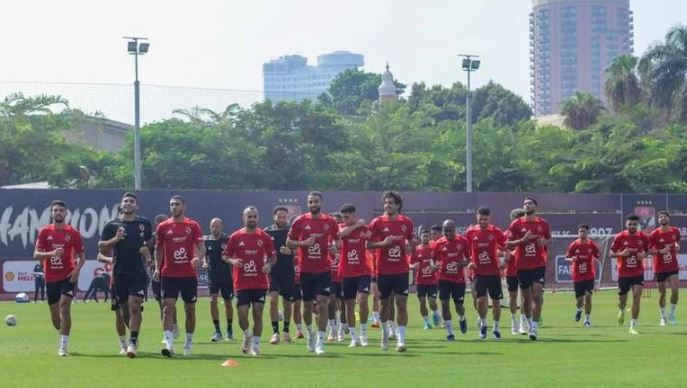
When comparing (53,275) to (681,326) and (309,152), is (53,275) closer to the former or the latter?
(681,326)

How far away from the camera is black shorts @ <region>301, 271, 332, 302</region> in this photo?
22.6 meters

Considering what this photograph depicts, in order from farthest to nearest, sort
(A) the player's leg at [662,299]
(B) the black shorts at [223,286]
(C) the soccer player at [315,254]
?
(A) the player's leg at [662,299] → (B) the black shorts at [223,286] → (C) the soccer player at [315,254]

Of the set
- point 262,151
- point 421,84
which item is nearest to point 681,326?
point 262,151

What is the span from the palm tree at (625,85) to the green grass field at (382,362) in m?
67.0

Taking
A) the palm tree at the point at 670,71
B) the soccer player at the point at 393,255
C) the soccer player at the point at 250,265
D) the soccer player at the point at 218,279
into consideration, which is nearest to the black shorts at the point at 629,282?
the soccer player at the point at 218,279

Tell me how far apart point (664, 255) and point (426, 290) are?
4.86 meters

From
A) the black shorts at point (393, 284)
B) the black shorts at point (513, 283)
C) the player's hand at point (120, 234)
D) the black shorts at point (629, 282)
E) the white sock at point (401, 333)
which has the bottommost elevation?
the white sock at point (401, 333)

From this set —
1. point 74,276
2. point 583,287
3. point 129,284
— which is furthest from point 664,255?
point 74,276

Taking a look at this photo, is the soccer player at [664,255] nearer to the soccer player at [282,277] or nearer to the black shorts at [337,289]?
the black shorts at [337,289]

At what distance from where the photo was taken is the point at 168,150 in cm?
6838

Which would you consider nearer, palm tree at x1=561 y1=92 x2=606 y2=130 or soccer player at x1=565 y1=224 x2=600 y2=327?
soccer player at x1=565 y1=224 x2=600 y2=327

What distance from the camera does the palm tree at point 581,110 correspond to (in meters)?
→ 108

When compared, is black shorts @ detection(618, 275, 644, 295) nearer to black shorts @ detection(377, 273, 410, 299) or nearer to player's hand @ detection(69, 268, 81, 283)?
black shorts @ detection(377, 273, 410, 299)

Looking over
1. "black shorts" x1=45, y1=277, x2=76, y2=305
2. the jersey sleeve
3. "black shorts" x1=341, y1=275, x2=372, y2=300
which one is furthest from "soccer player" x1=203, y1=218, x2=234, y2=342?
the jersey sleeve
